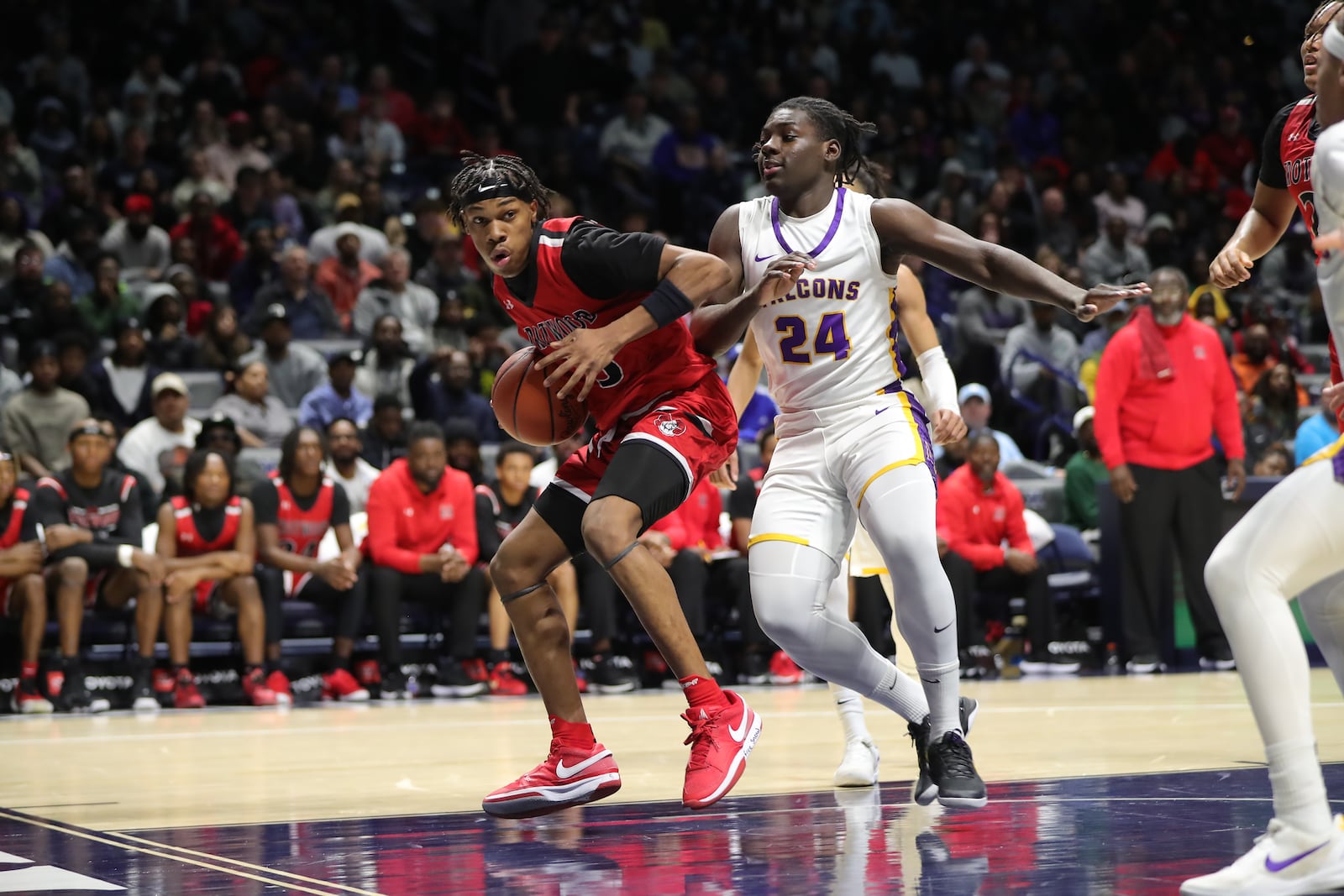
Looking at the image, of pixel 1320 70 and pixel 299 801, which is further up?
pixel 1320 70

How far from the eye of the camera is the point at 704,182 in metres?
15.0

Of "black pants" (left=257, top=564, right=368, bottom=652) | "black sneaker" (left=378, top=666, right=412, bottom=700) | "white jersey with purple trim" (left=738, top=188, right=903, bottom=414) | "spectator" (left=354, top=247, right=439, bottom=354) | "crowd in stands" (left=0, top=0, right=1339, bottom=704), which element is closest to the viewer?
"white jersey with purple trim" (left=738, top=188, right=903, bottom=414)

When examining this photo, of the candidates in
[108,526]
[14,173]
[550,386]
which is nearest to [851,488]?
[550,386]

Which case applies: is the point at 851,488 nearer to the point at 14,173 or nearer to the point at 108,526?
the point at 108,526

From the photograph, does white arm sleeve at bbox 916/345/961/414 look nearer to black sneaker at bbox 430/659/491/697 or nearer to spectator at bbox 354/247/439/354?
black sneaker at bbox 430/659/491/697

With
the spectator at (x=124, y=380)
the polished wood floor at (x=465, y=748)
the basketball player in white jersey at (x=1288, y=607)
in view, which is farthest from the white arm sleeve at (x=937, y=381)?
the spectator at (x=124, y=380)

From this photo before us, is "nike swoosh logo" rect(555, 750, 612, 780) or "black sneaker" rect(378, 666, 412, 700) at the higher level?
"black sneaker" rect(378, 666, 412, 700)

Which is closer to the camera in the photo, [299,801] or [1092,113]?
→ [299,801]

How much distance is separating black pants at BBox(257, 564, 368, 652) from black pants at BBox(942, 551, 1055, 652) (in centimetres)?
333

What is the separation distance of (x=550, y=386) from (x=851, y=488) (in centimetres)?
86

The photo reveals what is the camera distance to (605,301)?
4633 mm

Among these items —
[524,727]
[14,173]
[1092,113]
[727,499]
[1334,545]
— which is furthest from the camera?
[1092,113]

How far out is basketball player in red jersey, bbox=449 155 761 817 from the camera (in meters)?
4.40

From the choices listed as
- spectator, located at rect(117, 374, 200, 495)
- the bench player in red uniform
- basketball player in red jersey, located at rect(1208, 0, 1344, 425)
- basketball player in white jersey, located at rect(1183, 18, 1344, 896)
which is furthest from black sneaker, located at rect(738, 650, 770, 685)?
basketball player in white jersey, located at rect(1183, 18, 1344, 896)
